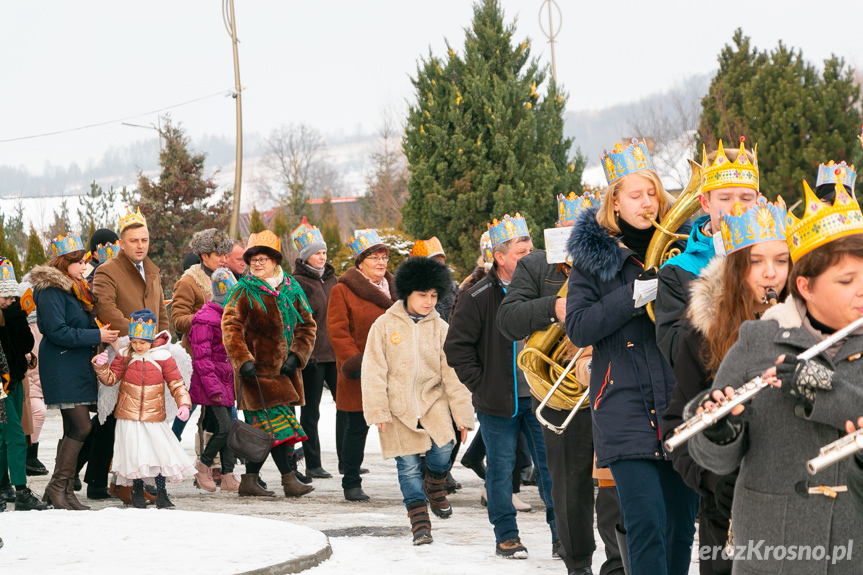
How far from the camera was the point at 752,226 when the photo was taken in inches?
148

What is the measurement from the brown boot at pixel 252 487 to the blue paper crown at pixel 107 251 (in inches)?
88.4

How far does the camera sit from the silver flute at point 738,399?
2824mm

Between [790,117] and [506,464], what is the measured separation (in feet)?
63.4

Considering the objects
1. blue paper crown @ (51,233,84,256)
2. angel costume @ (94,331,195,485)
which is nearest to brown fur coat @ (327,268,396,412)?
angel costume @ (94,331,195,485)

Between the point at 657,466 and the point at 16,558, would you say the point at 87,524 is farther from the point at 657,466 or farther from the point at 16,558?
the point at 657,466

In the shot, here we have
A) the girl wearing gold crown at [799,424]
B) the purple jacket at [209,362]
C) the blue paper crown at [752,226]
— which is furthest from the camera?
the purple jacket at [209,362]

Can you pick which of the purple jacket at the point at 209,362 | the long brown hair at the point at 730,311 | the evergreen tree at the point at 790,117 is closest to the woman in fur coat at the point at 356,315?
the purple jacket at the point at 209,362

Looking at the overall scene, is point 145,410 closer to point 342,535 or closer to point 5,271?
point 5,271

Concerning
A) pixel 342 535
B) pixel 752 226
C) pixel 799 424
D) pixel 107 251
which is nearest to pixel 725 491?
pixel 799 424

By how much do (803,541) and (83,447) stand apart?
7.80 meters

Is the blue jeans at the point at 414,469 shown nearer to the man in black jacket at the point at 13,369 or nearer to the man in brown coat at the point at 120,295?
the man in brown coat at the point at 120,295

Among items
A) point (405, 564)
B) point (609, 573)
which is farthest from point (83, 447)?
point (609, 573)

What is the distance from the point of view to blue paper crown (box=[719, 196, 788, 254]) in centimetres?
→ 375

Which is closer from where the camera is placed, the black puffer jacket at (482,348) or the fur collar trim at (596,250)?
the fur collar trim at (596,250)
